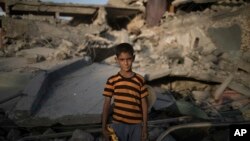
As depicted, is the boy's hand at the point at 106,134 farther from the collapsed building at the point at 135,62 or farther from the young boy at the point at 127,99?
the collapsed building at the point at 135,62

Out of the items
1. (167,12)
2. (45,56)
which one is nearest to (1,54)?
(45,56)

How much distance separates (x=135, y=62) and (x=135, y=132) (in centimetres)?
593

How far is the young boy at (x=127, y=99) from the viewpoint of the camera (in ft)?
8.81

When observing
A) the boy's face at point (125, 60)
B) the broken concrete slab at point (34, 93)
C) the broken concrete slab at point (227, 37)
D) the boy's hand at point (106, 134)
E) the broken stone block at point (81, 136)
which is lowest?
the broken stone block at point (81, 136)

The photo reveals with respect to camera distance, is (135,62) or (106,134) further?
(135,62)

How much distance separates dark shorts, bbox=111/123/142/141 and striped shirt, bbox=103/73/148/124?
0.15ft

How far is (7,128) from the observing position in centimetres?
400

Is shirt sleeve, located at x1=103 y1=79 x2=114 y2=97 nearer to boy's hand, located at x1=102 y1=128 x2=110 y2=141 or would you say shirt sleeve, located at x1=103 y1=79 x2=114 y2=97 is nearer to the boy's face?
the boy's face

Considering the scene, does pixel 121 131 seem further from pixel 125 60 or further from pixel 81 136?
pixel 81 136

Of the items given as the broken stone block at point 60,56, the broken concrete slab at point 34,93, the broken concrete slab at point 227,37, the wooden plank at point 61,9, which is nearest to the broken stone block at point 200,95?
the broken concrete slab at point 34,93

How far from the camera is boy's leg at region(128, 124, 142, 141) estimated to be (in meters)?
2.76

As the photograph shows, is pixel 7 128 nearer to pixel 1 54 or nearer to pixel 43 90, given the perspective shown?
pixel 43 90

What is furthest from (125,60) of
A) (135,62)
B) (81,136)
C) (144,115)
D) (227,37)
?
(227,37)

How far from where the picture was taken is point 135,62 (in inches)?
340
